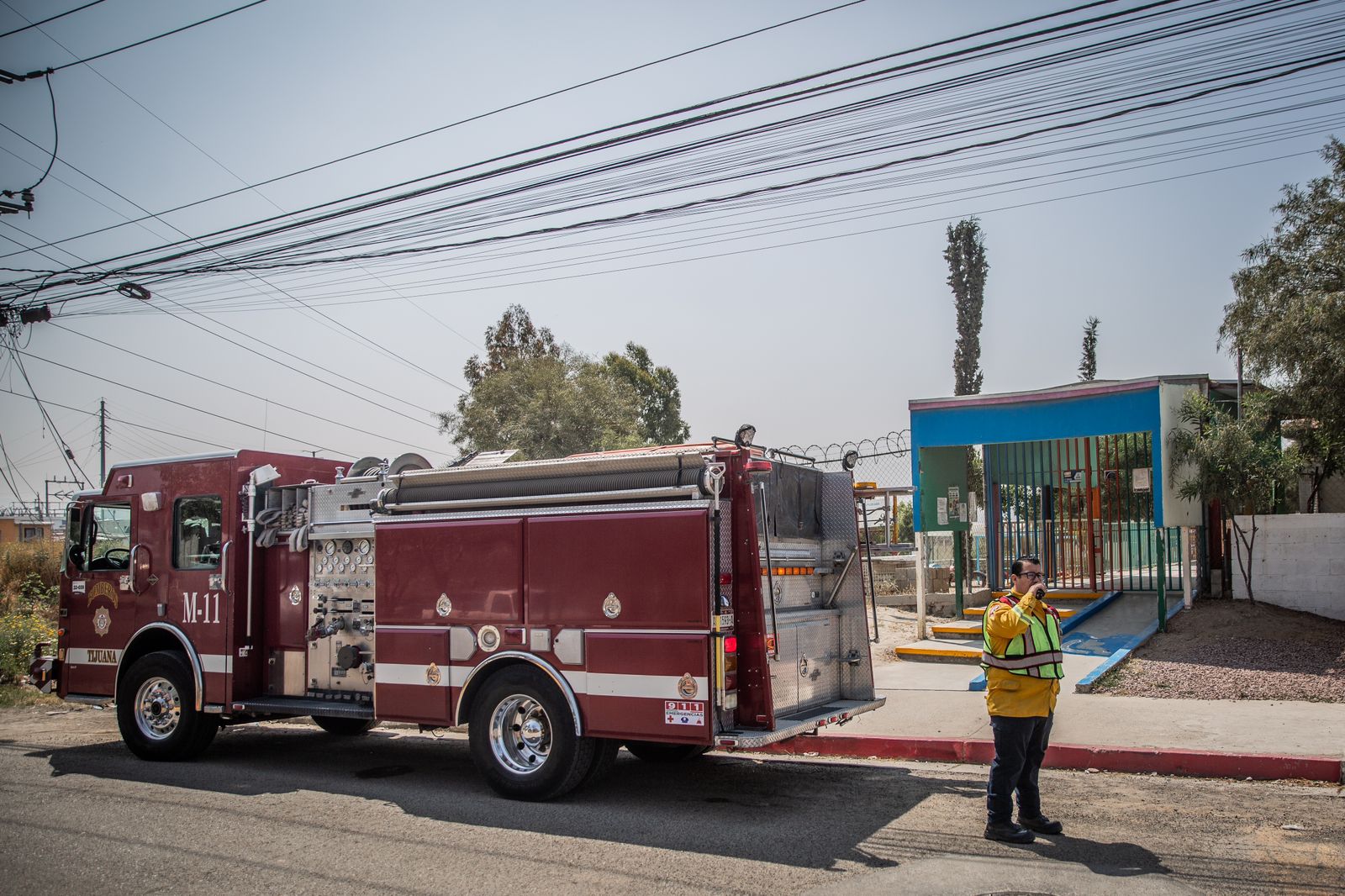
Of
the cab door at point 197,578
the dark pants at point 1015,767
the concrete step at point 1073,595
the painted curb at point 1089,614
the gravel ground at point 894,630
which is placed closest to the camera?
Answer: the dark pants at point 1015,767

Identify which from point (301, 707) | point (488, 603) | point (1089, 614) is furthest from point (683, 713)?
point (1089, 614)

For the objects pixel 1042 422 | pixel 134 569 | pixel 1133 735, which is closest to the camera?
pixel 1133 735

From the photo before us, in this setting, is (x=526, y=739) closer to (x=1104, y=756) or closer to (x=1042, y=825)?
(x=1042, y=825)

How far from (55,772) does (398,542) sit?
12.4ft

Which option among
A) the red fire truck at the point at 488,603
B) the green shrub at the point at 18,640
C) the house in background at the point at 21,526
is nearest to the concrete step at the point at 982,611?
the red fire truck at the point at 488,603

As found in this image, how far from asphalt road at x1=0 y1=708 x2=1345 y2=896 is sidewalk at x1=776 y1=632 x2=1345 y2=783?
0.24m

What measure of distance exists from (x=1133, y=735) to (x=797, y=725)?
357 centimetres

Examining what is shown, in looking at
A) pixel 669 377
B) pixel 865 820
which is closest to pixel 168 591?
pixel 865 820

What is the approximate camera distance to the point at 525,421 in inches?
1206

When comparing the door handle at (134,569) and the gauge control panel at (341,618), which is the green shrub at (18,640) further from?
the gauge control panel at (341,618)

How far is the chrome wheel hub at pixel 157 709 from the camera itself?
970 cm

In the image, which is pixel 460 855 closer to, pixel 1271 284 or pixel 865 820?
pixel 865 820

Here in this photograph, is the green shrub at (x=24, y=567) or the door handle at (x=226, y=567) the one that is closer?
the door handle at (x=226, y=567)

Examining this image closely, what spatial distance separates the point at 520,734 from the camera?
25.9 feet
